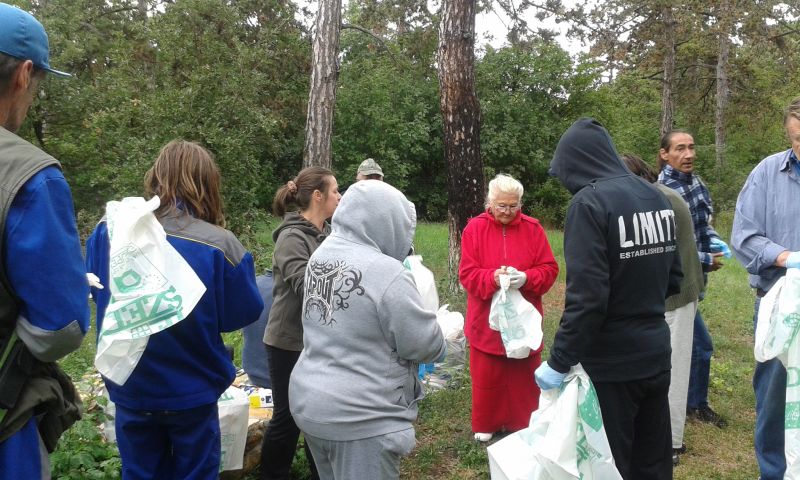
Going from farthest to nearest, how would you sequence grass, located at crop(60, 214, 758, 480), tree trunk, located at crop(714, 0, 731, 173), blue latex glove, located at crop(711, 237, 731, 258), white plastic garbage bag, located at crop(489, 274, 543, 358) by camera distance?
1. tree trunk, located at crop(714, 0, 731, 173)
2. blue latex glove, located at crop(711, 237, 731, 258)
3. white plastic garbage bag, located at crop(489, 274, 543, 358)
4. grass, located at crop(60, 214, 758, 480)

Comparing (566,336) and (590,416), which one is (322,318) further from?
(590,416)

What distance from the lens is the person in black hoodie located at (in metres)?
2.75

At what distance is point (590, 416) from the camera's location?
9.38 feet

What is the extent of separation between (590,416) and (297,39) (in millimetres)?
15174

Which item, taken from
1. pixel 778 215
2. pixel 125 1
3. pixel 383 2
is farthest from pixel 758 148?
pixel 778 215

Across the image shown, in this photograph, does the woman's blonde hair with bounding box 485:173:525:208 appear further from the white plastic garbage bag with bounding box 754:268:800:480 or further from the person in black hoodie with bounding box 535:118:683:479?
the white plastic garbage bag with bounding box 754:268:800:480

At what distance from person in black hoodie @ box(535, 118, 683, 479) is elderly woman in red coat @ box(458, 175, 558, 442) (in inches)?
56.6

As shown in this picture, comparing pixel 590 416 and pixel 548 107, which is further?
pixel 548 107

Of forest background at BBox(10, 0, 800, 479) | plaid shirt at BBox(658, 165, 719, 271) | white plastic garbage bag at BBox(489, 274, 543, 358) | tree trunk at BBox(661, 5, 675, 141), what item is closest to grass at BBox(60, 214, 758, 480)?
forest background at BBox(10, 0, 800, 479)

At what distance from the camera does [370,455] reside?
249 cm

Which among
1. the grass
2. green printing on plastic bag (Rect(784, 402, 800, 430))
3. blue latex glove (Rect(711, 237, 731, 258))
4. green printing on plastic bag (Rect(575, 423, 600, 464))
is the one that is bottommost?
the grass

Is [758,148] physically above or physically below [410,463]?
above

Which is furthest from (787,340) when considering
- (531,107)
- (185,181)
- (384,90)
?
(531,107)

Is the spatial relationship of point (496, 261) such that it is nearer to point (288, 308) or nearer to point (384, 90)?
point (288, 308)
